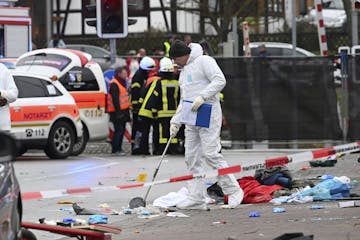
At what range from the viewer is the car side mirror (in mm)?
6352

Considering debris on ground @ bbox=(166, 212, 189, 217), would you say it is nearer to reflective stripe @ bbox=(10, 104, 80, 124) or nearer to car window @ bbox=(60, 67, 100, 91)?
reflective stripe @ bbox=(10, 104, 80, 124)

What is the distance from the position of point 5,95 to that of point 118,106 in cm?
868

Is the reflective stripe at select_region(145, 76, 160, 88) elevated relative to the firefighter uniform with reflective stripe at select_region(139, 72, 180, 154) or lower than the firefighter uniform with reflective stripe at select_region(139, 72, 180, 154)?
elevated

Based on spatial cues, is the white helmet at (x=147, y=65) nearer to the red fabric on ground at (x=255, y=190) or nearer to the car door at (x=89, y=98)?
the car door at (x=89, y=98)

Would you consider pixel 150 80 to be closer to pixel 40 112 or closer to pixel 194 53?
pixel 40 112

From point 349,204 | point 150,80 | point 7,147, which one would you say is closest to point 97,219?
point 349,204

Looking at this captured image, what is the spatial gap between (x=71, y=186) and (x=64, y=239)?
16.3ft

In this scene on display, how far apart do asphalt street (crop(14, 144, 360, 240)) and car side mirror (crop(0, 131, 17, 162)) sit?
3.60 m

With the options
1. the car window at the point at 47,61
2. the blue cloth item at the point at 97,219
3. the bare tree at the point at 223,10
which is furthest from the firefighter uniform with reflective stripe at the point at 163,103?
the bare tree at the point at 223,10

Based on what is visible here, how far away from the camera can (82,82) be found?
70.5ft

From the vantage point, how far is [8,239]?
→ 6.65 m

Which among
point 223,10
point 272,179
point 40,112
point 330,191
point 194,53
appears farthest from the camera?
point 223,10

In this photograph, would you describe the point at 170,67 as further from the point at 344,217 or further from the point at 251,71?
the point at 344,217

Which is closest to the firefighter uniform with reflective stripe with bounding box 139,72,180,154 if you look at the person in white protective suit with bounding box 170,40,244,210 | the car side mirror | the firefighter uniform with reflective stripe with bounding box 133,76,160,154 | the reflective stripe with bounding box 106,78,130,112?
the firefighter uniform with reflective stripe with bounding box 133,76,160,154
